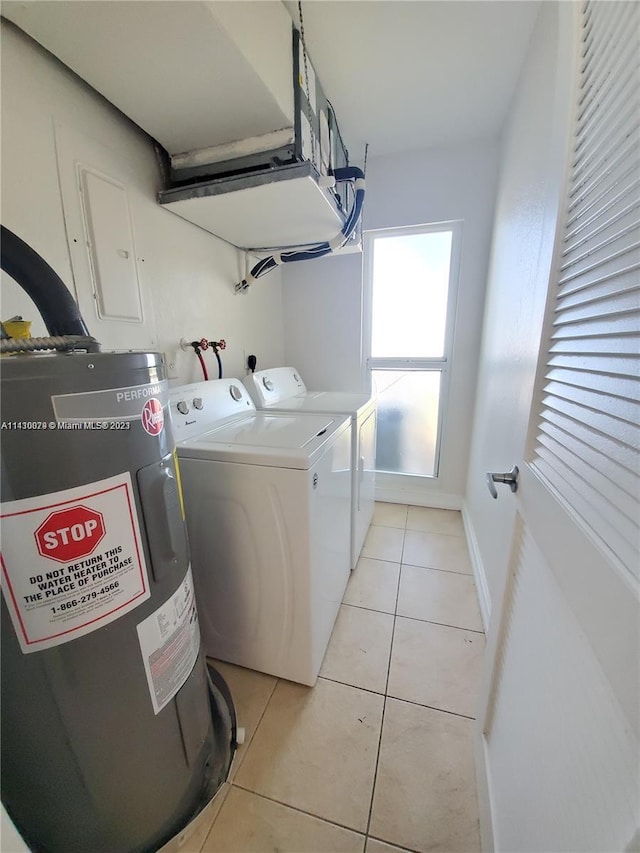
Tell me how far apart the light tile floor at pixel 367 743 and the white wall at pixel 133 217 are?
1511mm

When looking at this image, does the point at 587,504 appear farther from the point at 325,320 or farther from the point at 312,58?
the point at 325,320

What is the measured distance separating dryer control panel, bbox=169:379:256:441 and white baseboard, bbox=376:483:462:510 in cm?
155

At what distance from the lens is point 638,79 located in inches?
16.9

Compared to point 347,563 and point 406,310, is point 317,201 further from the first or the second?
point 347,563

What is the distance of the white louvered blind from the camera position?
42 cm

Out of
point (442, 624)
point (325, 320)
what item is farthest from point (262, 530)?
point (325, 320)

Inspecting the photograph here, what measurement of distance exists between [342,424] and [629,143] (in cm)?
115

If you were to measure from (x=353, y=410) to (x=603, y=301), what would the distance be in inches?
49.8

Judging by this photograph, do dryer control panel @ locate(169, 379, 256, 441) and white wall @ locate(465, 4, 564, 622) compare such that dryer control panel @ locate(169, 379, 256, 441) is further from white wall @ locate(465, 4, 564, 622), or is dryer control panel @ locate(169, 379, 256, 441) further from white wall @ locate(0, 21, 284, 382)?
white wall @ locate(465, 4, 564, 622)

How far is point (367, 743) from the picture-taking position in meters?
1.12

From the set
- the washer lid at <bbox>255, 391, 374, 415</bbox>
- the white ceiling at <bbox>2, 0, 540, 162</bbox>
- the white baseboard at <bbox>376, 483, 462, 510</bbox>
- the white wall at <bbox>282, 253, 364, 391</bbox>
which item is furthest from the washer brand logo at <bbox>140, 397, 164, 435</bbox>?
the white baseboard at <bbox>376, 483, 462, 510</bbox>

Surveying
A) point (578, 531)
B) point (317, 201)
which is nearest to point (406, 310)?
point (317, 201)

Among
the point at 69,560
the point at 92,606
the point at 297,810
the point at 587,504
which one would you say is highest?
the point at 587,504

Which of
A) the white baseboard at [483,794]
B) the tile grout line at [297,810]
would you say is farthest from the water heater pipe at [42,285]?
the white baseboard at [483,794]
